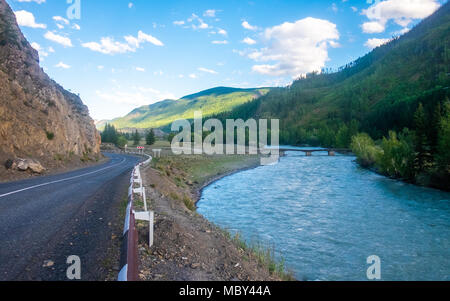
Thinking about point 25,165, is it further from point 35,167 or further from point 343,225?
point 343,225

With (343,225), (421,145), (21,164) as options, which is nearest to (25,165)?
(21,164)

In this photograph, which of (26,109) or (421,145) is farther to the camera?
(421,145)

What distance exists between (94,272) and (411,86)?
8106 inches

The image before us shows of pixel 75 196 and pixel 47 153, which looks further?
pixel 47 153

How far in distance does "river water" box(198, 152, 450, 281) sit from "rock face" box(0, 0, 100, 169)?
14546 mm

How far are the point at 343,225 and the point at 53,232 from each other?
15.6 m

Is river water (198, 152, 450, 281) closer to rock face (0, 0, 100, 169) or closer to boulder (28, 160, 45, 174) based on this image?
boulder (28, 160, 45, 174)

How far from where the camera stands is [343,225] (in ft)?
57.5

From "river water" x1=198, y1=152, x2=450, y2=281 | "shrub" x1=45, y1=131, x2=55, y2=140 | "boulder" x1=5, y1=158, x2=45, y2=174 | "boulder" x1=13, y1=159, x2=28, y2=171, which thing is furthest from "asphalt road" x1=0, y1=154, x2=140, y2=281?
"shrub" x1=45, y1=131, x2=55, y2=140

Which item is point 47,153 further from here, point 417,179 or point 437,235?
point 417,179

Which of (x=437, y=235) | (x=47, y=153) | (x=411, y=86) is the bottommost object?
(x=437, y=235)

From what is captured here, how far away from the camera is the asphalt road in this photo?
5172 millimetres

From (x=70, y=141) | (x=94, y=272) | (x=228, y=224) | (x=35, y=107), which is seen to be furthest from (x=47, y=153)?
(x=94, y=272)

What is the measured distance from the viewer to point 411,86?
17188 centimetres
